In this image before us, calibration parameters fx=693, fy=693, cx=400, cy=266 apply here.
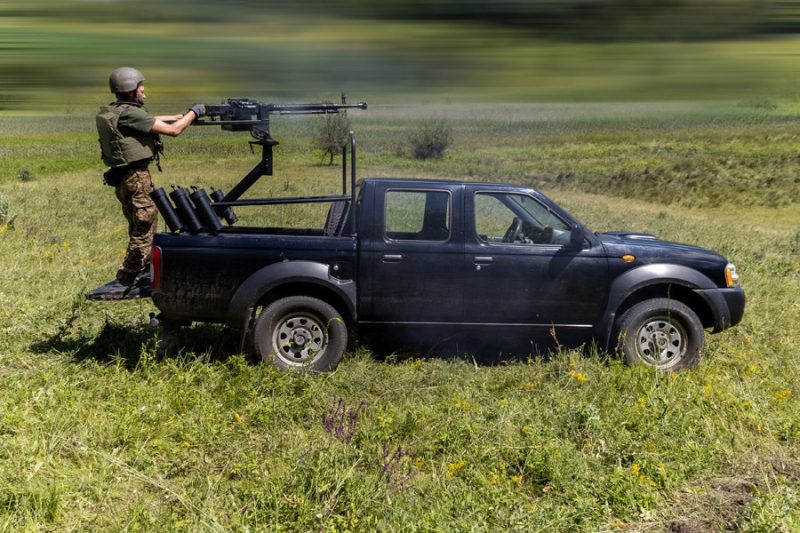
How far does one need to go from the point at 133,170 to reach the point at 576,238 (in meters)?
3.78

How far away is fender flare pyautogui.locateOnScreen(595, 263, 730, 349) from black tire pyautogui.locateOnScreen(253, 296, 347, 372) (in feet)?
7.34

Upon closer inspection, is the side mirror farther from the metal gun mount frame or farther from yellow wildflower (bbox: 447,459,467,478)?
yellow wildflower (bbox: 447,459,467,478)

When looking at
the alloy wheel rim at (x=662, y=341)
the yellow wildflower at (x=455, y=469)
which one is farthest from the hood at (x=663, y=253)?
the yellow wildflower at (x=455, y=469)

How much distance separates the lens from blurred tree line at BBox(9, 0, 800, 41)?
844 mm

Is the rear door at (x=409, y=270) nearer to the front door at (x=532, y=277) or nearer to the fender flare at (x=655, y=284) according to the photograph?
the front door at (x=532, y=277)

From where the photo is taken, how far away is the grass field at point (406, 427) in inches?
132

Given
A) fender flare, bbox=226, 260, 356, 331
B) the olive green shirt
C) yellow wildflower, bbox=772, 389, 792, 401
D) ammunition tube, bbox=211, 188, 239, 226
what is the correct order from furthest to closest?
ammunition tube, bbox=211, 188, 239, 226 < fender flare, bbox=226, 260, 356, 331 < the olive green shirt < yellow wildflower, bbox=772, 389, 792, 401

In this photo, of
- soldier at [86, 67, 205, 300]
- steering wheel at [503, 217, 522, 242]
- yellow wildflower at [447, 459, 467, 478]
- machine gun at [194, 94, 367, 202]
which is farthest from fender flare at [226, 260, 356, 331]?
yellow wildflower at [447, 459, 467, 478]

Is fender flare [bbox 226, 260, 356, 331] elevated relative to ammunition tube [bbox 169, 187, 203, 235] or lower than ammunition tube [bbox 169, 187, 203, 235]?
lower

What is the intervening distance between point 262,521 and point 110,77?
9.54ft

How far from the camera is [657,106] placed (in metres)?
1.04

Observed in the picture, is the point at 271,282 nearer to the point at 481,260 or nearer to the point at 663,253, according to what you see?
the point at 481,260

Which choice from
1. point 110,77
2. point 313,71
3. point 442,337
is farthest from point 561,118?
point 442,337

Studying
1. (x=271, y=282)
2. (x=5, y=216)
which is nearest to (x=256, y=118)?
(x=271, y=282)
